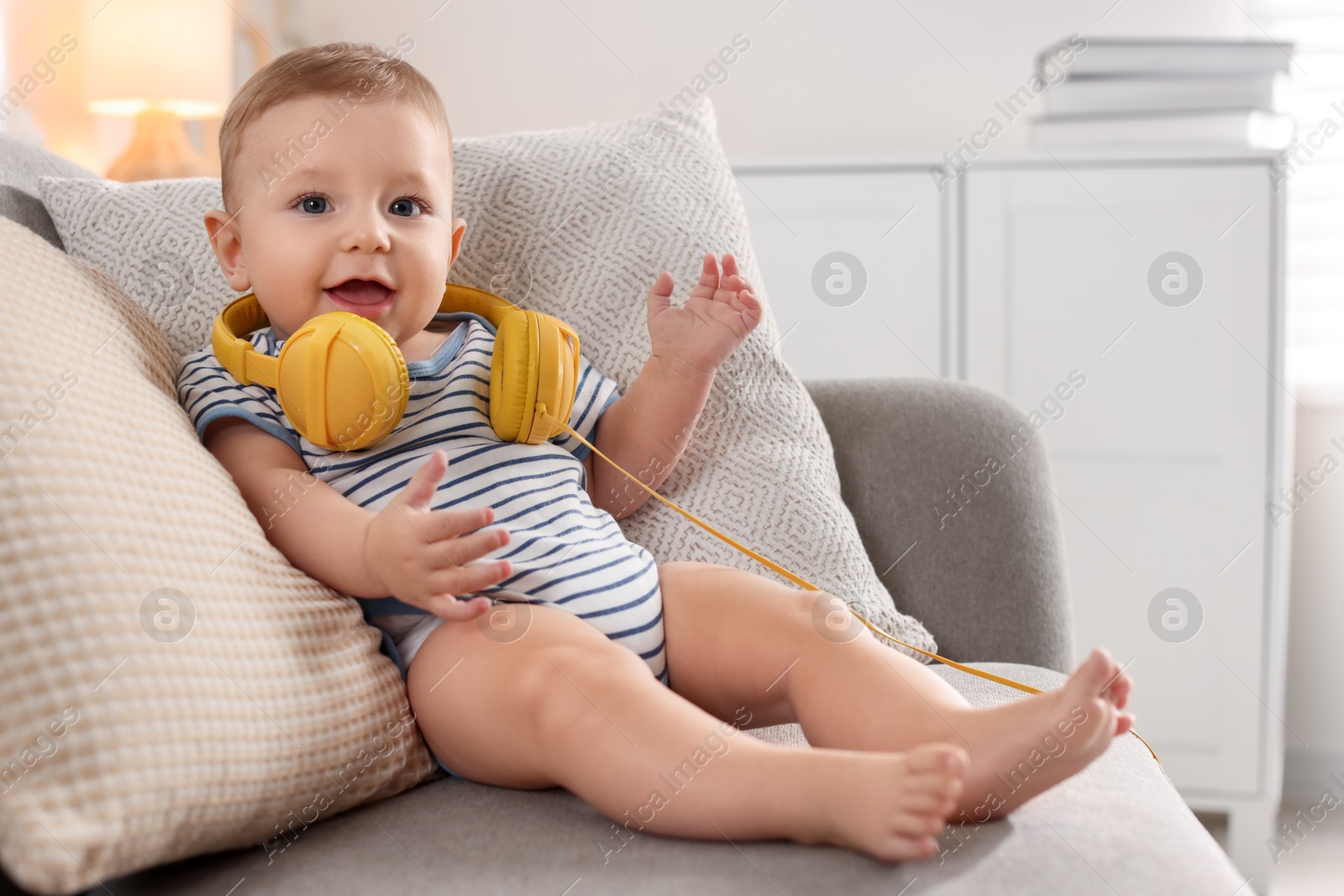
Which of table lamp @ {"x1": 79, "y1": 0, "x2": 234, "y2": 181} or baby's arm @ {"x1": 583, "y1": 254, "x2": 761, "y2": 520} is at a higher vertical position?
table lamp @ {"x1": 79, "y1": 0, "x2": 234, "y2": 181}

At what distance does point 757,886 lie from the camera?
1.58 ft

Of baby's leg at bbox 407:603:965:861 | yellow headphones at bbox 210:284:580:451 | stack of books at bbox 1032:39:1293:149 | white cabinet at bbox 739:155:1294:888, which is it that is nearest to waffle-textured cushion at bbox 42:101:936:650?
yellow headphones at bbox 210:284:580:451

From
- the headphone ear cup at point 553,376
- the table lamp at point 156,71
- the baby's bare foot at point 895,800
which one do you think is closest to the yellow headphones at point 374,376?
the headphone ear cup at point 553,376

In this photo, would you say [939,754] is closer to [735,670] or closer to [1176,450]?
[735,670]

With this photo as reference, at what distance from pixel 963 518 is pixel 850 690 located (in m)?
0.35

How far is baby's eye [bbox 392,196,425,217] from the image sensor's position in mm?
771

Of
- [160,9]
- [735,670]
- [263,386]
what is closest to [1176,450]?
[735,670]

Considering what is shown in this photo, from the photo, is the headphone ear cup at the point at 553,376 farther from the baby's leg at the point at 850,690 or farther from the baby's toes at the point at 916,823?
the baby's toes at the point at 916,823

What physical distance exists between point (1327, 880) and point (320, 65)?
65.1 inches

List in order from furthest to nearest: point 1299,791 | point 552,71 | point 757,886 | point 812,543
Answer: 1. point 552,71
2. point 1299,791
3. point 812,543
4. point 757,886

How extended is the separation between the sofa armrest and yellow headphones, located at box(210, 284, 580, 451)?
320 mm

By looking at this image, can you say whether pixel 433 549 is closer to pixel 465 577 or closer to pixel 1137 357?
pixel 465 577

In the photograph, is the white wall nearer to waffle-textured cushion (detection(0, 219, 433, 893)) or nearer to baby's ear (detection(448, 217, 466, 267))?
baby's ear (detection(448, 217, 466, 267))

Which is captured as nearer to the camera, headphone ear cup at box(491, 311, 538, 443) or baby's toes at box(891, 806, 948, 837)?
baby's toes at box(891, 806, 948, 837)
